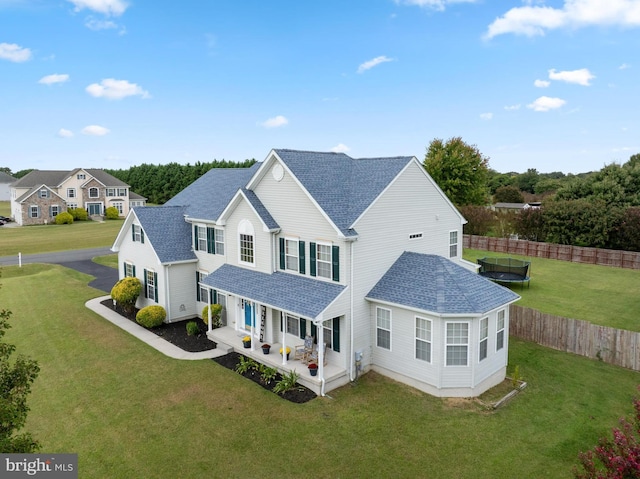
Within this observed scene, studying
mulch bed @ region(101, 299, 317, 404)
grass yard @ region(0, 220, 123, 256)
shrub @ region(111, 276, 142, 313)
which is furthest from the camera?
grass yard @ region(0, 220, 123, 256)

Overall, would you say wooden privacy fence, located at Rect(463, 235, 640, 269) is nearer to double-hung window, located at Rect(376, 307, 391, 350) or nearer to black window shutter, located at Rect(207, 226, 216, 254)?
double-hung window, located at Rect(376, 307, 391, 350)

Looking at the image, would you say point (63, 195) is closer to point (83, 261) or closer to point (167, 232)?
point (83, 261)

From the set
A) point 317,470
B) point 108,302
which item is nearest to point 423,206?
point 317,470

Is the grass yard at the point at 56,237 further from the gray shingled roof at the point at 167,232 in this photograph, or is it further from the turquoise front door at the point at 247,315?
the turquoise front door at the point at 247,315

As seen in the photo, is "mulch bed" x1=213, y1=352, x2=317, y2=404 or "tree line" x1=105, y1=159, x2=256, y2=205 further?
"tree line" x1=105, y1=159, x2=256, y2=205

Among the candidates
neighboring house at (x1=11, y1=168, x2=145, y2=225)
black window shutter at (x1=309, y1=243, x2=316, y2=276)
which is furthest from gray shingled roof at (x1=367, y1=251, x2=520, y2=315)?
neighboring house at (x1=11, y1=168, x2=145, y2=225)

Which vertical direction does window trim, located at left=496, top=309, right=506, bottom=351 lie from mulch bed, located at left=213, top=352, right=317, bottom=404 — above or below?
above
